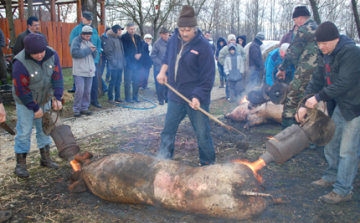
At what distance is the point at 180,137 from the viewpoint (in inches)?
222

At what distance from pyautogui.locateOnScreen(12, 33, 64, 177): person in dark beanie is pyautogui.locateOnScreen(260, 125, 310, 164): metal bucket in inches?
115

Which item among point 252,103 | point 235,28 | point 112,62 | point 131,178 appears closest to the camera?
point 131,178

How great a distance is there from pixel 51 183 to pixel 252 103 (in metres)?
4.35

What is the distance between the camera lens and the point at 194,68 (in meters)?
3.74

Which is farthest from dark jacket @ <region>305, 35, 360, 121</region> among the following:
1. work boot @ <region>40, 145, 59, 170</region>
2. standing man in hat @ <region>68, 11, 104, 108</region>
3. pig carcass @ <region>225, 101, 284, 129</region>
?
standing man in hat @ <region>68, 11, 104, 108</region>

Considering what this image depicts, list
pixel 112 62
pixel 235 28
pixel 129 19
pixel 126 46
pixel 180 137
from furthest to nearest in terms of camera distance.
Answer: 1. pixel 235 28
2. pixel 129 19
3. pixel 126 46
4. pixel 112 62
5. pixel 180 137

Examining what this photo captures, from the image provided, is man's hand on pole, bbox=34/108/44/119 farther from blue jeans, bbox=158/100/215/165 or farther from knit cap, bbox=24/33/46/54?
blue jeans, bbox=158/100/215/165

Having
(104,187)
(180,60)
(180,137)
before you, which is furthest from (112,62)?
(104,187)

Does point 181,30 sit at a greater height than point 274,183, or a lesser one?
greater

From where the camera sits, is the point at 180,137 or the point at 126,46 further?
the point at 126,46

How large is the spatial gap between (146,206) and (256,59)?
26.0ft

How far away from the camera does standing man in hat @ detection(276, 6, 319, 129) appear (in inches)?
185

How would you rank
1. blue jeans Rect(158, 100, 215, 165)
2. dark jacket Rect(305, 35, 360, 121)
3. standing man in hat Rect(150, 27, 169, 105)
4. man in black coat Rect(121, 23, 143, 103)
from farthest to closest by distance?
1. man in black coat Rect(121, 23, 143, 103)
2. standing man in hat Rect(150, 27, 169, 105)
3. blue jeans Rect(158, 100, 215, 165)
4. dark jacket Rect(305, 35, 360, 121)

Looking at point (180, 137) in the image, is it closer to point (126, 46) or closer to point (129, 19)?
point (126, 46)
